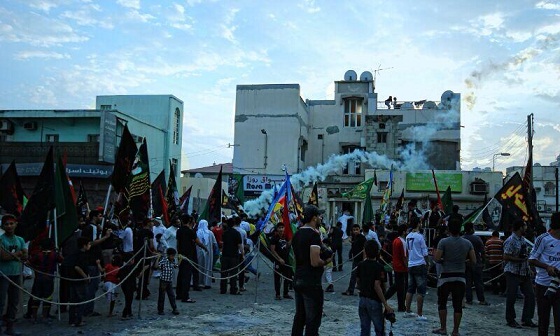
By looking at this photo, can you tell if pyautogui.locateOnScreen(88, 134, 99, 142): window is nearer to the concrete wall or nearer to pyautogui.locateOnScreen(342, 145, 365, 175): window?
the concrete wall

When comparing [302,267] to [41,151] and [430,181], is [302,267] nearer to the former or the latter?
[41,151]

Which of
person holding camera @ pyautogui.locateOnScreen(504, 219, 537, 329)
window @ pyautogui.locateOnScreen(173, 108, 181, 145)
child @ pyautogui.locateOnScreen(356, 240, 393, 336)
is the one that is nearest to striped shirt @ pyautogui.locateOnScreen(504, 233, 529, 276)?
person holding camera @ pyautogui.locateOnScreen(504, 219, 537, 329)

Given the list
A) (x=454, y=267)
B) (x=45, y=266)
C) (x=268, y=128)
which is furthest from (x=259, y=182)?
(x=454, y=267)

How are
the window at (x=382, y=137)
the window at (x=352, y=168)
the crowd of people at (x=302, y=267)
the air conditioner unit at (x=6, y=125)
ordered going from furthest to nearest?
the window at (x=382, y=137) → the window at (x=352, y=168) → the air conditioner unit at (x=6, y=125) → the crowd of people at (x=302, y=267)

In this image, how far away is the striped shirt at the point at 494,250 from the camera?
→ 44.9 ft

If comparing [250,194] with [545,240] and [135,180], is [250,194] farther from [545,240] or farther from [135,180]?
[545,240]

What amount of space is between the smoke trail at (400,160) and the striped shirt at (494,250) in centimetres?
2981

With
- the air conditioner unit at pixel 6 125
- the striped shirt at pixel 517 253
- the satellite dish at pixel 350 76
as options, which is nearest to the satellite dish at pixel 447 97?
the satellite dish at pixel 350 76

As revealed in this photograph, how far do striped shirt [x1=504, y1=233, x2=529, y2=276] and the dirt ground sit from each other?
3.47 ft

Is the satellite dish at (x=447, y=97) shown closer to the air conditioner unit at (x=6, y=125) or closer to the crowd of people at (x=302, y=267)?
the air conditioner unit at (x=6, y=125)

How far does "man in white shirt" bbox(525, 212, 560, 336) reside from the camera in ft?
24.1

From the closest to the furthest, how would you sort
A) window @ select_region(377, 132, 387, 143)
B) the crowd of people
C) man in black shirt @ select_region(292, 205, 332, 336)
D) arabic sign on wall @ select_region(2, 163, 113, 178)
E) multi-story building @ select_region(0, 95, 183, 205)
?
man in black shirt @ select_region(292, 205, 332, 336) < the crowd of people < arabic sign on wall @ select_region(2, 163, 113, 178) < multi-story building @ select_region(0, 95, 183, 205) < window @ select_region(377, 132, 387, 143)

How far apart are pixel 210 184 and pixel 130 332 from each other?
40.9 meters

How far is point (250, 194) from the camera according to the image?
4788 centimetres
